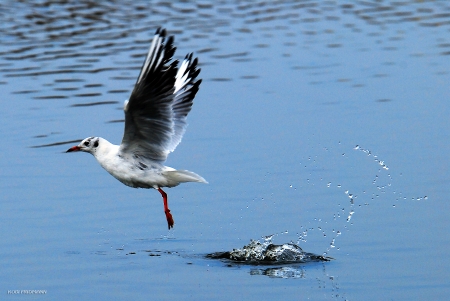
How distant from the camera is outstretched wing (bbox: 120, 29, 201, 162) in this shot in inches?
372

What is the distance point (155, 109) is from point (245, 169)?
127 inches

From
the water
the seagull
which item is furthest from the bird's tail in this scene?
the water

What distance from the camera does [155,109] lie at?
385 inches

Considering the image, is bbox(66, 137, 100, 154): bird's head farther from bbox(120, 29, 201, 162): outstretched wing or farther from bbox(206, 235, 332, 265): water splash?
bbox(206, 235, 332, 265): water splash

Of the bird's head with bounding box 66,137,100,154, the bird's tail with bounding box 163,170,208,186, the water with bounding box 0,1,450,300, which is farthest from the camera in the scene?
the bird's head with bounding box 66,137,100,154

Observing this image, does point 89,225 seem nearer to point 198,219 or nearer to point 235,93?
point 198,219

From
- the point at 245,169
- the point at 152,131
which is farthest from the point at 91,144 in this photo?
the point at 245,169

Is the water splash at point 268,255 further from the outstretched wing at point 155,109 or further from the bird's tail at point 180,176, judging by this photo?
the outstretched wing at point 155,109

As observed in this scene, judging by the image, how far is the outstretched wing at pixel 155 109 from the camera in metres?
9.45

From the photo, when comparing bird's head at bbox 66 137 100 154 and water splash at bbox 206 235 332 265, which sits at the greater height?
bird's head at bbox 66 137 100 154

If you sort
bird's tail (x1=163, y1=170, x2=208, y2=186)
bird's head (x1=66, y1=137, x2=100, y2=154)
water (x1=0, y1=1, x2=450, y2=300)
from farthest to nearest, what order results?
1. bird's head (x1=66, y1=137, x2=100, y2=154)
2. bird's tail (x1=163, y1=170, x2=208, y2=186)
3. water (x1=0, y1=1, x2=450, y2=300)

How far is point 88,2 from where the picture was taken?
27.5 metres

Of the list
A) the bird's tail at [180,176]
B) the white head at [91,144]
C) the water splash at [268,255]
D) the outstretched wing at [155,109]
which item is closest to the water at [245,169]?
the water splash at [268,255]

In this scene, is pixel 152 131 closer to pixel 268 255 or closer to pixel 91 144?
pixel 91 144
